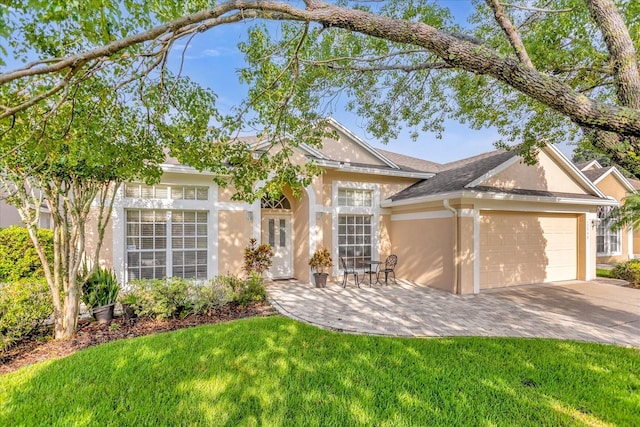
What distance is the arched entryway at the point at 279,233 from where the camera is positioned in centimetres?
1132

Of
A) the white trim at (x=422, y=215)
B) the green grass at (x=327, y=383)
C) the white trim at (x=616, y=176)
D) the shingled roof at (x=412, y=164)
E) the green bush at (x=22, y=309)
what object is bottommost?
the green grass at (x=327, y=383)

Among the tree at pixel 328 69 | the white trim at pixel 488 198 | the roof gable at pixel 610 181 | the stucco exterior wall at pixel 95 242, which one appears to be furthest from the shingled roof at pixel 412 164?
the stucco exterior wall at pixel 95 242

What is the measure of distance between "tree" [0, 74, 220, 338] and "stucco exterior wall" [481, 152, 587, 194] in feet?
30.7

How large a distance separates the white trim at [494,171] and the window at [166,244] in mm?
8548

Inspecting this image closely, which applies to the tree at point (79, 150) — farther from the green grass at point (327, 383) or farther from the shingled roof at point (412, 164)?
the shingled roof at point (412, 164)

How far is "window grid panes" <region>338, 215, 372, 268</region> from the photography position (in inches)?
458

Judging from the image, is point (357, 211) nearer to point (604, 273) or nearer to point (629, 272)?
point (629, 272)

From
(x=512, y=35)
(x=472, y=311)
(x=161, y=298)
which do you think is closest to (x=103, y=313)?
(x=161, y=298)

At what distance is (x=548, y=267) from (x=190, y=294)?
12.2m

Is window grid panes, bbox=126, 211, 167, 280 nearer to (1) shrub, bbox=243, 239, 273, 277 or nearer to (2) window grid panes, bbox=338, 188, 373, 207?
(1) shrub, bbox=243, 239, 273, 277

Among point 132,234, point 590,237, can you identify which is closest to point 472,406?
point 132,234

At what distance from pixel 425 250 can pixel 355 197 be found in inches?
129

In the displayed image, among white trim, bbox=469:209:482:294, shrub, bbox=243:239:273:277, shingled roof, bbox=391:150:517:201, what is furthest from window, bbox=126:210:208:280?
white trim, bbox=469:209:482:294

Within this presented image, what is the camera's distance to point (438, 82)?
9.10m
